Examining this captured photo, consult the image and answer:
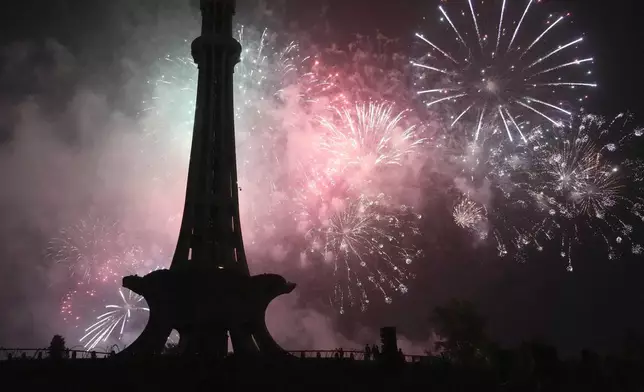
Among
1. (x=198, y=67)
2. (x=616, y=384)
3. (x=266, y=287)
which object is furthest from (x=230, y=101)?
(x=616, y=384)

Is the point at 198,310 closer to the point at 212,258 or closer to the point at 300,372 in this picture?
the point at 212,258

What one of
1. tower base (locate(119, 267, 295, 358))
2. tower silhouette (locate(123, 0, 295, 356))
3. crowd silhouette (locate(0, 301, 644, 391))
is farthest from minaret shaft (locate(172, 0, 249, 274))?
crowd silhouette (locate(0, 301, 644, 391))

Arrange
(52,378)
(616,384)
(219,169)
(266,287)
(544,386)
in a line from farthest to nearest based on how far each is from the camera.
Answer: (219,169) < (266,287) < (616,384) < (544,386) < (52,378)

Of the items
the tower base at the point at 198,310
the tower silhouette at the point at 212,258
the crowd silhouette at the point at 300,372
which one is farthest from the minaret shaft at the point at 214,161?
the crowd silhouette at the point at 300,372

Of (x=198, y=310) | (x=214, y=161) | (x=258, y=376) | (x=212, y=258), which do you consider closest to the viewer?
(x=258, y=376)

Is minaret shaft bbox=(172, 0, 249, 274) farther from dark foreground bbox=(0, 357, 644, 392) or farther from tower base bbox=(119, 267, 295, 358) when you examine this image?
dark foreground bbox=(0, 357, 644, 392)

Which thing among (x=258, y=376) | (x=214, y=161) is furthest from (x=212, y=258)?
(x=258, y=376)

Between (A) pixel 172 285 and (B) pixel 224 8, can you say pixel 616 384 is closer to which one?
(A) pixel 172 285
